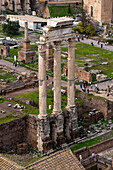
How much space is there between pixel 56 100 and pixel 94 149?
522 centimetres

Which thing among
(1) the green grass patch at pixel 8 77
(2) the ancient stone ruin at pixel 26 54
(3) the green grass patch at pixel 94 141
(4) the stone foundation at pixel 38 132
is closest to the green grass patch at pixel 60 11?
(2) the ancient stone ruin at pixel 26 54

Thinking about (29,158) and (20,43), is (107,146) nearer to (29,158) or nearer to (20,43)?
(29,158)

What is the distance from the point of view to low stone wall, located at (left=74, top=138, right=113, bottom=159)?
40.1 metres

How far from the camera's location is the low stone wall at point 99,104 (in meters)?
48.2

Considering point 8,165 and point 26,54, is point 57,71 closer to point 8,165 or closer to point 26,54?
point 8,165

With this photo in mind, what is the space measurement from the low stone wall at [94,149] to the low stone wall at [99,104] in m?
5.92

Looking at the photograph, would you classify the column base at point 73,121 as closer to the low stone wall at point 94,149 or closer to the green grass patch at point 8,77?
the low stone wall at point 94,149

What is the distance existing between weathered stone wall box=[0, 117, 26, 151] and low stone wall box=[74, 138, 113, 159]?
5646 mm

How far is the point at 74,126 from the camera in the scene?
43.4 m

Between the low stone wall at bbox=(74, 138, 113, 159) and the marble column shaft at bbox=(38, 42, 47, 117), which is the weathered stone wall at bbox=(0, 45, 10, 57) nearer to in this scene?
the marble column shaft at bbox=(38, 42, 47, 117)

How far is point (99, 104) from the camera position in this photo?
160 feet

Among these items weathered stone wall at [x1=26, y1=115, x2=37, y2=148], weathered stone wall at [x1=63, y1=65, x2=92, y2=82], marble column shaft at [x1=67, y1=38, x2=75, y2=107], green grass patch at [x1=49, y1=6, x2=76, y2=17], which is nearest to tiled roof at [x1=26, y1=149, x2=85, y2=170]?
weathered stone wall at [x1=26, y1=115, x2=37, y2=148]

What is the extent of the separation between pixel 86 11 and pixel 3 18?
17844 millimetres

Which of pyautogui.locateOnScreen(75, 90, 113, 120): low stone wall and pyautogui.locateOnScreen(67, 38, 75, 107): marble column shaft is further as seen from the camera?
pyautogui.locateOnScreen(75, 90, 113, 120): low stone wall
